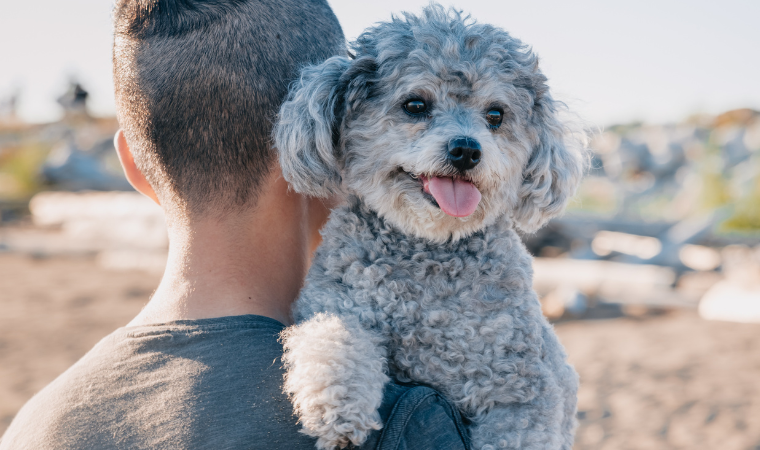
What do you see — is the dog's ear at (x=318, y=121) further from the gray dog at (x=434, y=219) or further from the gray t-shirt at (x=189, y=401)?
the gray t-shirt at (x=189, y=401)

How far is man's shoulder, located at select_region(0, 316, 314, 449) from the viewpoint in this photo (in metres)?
1.29

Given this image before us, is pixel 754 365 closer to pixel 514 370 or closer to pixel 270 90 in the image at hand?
pixel 514 370

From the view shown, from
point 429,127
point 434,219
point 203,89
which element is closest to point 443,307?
point 434,219

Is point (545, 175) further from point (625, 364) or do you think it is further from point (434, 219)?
point (625, 364)

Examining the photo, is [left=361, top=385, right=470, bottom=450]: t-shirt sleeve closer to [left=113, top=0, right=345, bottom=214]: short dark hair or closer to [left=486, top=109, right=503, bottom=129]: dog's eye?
[left=113, top=0, right=345, bottom=214]: short dark hair

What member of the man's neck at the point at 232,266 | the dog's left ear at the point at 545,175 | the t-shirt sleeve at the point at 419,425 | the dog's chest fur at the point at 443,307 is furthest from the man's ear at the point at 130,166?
the dog's left ear at the point at 545,175

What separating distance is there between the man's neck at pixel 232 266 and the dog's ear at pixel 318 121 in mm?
104

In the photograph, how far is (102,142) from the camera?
25.4 m

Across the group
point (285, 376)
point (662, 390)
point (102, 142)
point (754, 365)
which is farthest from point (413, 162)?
point (102, 142)

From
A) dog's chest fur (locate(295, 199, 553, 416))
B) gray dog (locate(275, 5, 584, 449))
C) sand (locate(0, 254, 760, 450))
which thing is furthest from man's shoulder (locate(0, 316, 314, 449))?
sand (locate(0, 254, 760, 450))

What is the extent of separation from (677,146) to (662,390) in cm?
1934

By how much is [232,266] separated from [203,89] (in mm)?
471

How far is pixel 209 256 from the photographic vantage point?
1.61m

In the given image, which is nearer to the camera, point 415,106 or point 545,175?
point 415,106
